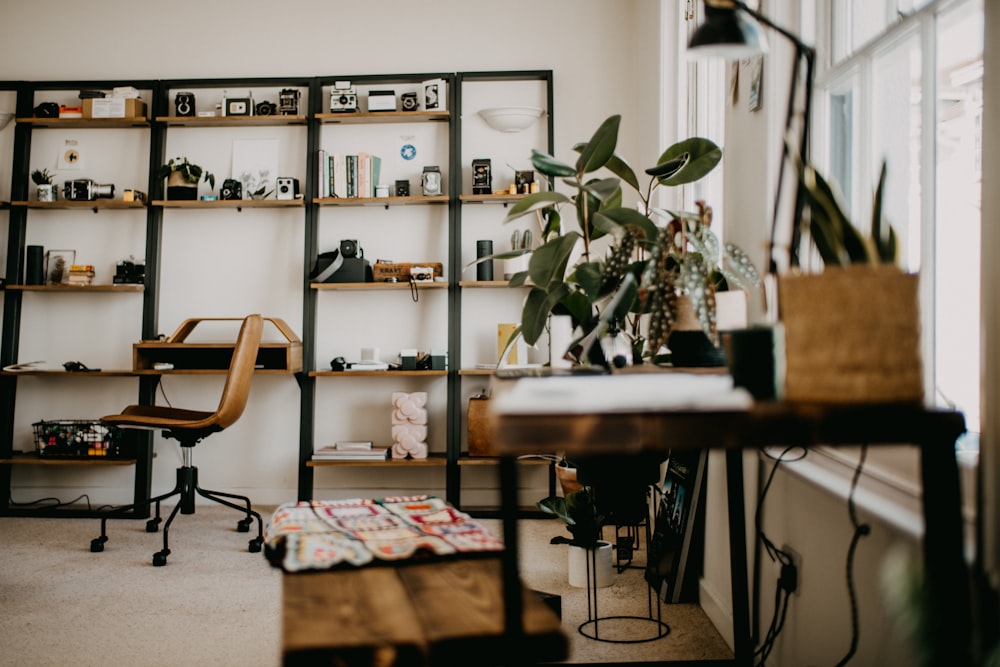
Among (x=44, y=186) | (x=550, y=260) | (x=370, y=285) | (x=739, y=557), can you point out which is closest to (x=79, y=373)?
(x=44, y=186)

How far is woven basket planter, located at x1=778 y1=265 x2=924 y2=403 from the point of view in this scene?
1021mm

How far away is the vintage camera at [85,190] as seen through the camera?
4312mm

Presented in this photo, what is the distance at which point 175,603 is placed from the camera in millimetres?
2773

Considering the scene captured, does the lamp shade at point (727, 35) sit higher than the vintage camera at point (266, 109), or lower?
lower

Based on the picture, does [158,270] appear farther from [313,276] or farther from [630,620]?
[630,620]

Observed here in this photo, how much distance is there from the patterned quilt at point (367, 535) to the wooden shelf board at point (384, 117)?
9.34ft

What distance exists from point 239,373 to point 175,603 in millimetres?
1074

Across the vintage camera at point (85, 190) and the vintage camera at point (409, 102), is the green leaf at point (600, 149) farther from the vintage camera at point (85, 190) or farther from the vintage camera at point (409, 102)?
the vintage camera at point (85, 190)

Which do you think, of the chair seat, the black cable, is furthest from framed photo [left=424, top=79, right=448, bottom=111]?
the black cable

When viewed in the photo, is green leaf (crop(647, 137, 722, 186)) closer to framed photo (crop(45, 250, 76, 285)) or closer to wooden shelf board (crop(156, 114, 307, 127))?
wooden shelf board (crop(156, 114, 307, 127))

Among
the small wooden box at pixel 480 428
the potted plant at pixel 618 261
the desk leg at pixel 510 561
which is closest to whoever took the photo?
the desk leg at pixel 510 561

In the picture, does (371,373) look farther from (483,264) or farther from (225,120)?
(225,120)

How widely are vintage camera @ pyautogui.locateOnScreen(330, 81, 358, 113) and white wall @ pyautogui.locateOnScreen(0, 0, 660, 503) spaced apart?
0.25 m

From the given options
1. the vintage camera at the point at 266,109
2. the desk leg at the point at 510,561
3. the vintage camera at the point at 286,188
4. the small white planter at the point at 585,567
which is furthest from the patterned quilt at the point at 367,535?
the vintage camera at the point at 266,109
